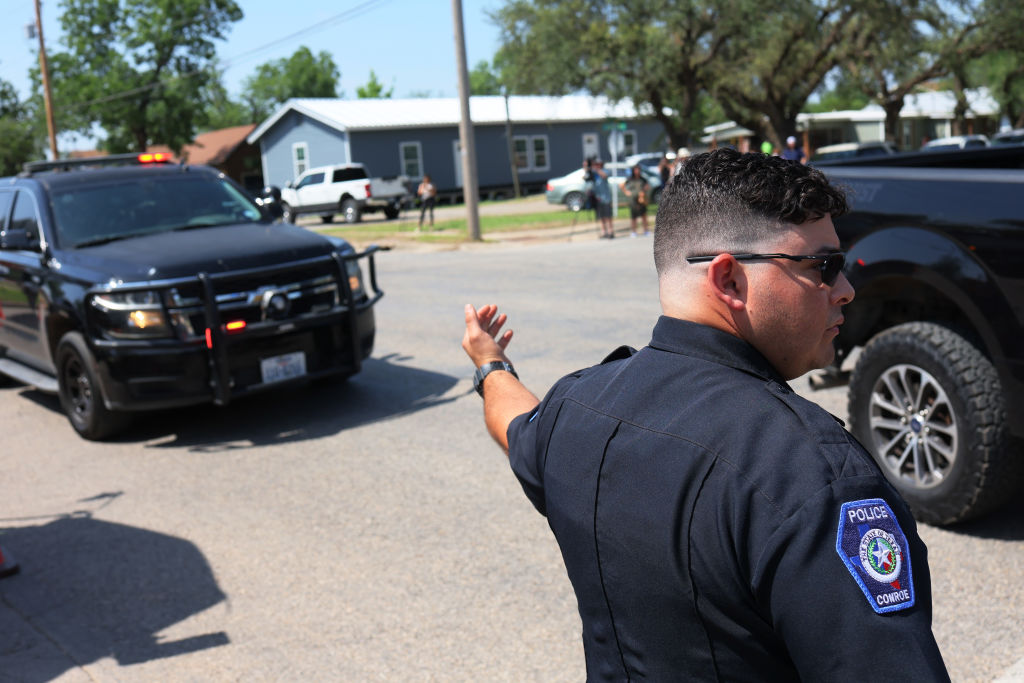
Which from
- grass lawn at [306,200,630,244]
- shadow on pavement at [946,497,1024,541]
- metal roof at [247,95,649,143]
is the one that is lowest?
shadow on pavement at [946,497,1024,541]

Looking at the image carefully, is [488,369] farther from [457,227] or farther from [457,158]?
[457,158]

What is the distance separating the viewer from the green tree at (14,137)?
68625 mm

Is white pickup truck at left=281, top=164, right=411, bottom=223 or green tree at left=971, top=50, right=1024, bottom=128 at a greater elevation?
green tree at left=971, top=50, right=1024, bottom=128

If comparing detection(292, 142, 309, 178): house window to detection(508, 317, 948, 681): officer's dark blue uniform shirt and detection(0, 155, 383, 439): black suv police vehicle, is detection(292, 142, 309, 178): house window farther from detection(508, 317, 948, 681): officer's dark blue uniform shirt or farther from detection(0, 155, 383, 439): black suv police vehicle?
detection(508, 317, 948, 681): officer's dark blue uniform shirt

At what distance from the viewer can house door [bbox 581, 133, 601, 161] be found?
51541 mm

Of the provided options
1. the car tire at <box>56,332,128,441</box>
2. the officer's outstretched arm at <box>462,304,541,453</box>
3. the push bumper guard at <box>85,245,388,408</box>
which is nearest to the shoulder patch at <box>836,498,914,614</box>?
the officer's outstretched arm at <box>462,304,541,453</box>

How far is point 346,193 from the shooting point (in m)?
38.1

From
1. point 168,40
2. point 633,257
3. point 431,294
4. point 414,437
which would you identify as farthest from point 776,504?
point 168,40

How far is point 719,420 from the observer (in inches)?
61.5

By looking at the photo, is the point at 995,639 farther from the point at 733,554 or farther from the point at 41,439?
the point at 41,439

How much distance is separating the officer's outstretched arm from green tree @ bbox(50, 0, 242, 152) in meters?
62.1

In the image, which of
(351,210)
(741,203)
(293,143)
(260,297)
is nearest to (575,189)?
(351,210)

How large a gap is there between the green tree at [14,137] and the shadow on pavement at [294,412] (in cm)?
6479

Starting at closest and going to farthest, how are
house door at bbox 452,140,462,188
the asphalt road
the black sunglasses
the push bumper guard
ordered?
the black sunglasses < the asphalt road < the push bumper guard < house door at bbox 452,140,462,188
